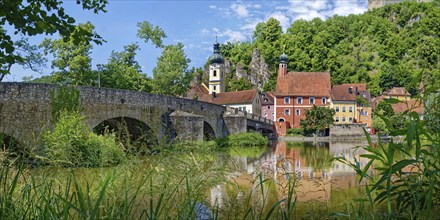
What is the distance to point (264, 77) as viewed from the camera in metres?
77.8

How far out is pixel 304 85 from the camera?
58781 mm

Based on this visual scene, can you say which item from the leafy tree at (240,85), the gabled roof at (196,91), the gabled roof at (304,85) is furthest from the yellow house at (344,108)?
the gabled roof at (196,91)

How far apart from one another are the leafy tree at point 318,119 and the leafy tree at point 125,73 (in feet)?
66.1

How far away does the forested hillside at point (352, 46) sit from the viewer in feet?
262

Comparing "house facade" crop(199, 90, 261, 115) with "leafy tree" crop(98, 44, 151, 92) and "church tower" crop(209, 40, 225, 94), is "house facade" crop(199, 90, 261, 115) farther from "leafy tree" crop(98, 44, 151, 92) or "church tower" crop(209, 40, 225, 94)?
"leafy tree" crop(98, 44, 151, 92)

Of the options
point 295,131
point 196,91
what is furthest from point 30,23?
point 196,91

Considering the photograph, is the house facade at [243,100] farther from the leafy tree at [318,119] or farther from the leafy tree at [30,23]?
the leafy tree at [30,23]

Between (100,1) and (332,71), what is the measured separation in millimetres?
78359

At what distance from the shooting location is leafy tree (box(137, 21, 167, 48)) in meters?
41.1

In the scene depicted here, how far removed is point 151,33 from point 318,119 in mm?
21764

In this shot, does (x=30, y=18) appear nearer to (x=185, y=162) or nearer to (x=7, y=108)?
(x=185, y=162)

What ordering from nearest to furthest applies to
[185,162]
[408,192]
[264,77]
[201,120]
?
1. [408,192]
2. [185,162]
3. [201,120]
4. [264,77]

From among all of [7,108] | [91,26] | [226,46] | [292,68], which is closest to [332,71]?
[292,68]

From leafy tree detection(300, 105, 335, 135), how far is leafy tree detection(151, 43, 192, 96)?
16008 millimetres
